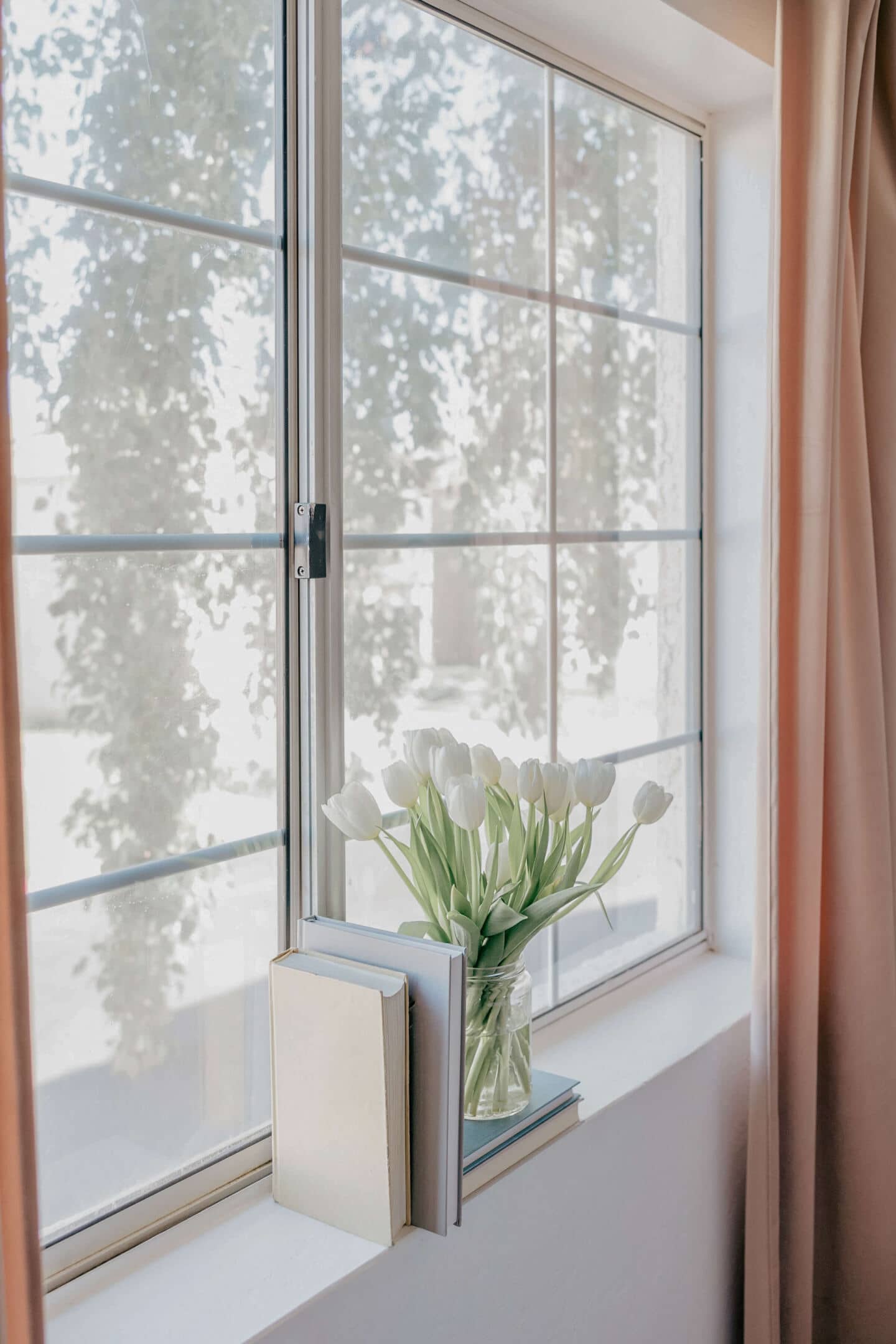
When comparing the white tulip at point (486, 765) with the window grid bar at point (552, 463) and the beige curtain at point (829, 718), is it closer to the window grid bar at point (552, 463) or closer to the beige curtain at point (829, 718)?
the window grid bar at point (552, 463)

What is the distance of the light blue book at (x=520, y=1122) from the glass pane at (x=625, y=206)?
1108 mm

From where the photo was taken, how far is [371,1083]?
1034mm

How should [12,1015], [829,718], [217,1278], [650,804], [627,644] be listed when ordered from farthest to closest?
[627,644] → [829,718] → [650,804] → [217,1278] → [12,1015]

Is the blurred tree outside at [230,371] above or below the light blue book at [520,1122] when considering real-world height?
above

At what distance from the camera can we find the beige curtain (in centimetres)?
160

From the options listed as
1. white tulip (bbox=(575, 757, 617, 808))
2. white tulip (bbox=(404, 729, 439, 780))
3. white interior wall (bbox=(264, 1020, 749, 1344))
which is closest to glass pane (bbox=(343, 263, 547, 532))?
white tulip (bbox=(404, 729, 439, 780))

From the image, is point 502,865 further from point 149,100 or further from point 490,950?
point 149,100

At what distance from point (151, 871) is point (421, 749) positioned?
31cm

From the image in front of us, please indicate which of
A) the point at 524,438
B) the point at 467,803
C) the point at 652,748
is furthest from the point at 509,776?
the point at 652,748

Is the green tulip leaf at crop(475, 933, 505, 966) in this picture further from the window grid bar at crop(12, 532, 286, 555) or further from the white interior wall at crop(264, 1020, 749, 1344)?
the window grid bar at crop(12, 532, 286, 555)

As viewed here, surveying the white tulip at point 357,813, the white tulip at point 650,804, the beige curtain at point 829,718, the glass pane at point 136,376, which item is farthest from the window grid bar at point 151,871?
the beige curtain at point 829,718

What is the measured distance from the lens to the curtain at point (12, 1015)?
0.72m

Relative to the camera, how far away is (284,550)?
1208 millimetres

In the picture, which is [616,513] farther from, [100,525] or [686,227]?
[100,525]
